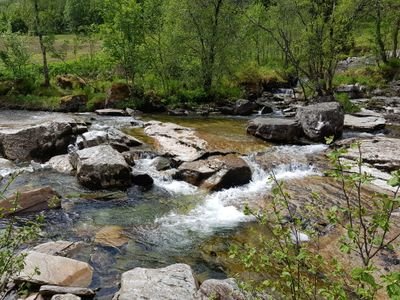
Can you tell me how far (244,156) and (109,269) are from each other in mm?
8827

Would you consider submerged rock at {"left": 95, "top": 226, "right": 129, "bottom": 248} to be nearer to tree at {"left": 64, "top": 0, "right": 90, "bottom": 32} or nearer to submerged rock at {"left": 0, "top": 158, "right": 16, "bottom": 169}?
submerged rock at {"left": 0, "top": 158, "right": 16, "bottom": 169}

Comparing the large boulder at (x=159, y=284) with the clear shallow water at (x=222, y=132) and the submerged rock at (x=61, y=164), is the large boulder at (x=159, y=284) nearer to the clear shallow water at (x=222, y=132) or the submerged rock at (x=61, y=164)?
A: the submerged rock at (x=61, y=164)

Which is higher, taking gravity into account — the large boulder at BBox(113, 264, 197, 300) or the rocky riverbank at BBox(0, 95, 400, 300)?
the large boulder at BBox(113, 264, 197, 300)

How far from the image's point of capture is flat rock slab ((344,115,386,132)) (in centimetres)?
2016

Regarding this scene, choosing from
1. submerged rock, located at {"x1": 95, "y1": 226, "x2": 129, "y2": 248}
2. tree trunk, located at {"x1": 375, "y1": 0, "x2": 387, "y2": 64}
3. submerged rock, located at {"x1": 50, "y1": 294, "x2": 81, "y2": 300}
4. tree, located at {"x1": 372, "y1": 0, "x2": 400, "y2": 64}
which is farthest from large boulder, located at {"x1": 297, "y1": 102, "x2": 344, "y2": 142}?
tree trunk, located at {"x1": 375, "y1": 0, "x2": 387, "y2": 64}

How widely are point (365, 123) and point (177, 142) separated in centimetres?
1040

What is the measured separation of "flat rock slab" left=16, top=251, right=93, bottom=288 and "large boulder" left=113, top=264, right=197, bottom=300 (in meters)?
0.99

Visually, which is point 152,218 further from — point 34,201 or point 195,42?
point 195,42

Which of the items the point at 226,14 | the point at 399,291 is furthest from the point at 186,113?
the point at 399,291

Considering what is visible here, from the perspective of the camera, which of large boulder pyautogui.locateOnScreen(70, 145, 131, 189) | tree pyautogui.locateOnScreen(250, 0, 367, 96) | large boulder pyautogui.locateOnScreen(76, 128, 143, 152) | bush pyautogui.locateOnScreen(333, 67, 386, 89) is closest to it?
large boulder pyautogui.locateOnScreen(70, 145, 131, 189)

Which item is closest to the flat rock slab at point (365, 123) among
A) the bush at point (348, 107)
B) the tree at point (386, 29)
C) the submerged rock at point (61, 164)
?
the bush at point (348, 107)

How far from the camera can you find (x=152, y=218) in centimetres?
1080

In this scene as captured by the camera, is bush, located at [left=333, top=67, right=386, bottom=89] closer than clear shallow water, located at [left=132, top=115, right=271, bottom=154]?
No

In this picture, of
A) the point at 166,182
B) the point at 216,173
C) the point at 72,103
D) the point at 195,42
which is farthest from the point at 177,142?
the point at 195,42
